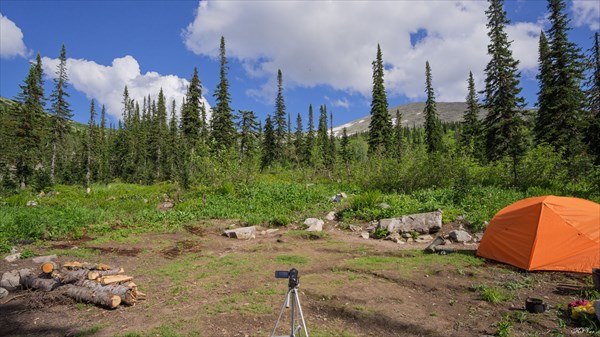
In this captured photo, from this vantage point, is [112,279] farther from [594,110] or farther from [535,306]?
[594,110]

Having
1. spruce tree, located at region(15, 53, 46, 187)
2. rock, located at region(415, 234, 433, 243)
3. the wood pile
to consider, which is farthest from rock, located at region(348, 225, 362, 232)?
spruce tree, located at region(15, 53, 46, 187)

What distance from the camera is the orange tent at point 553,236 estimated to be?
23.3 ft

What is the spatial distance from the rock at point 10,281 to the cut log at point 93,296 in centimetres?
134

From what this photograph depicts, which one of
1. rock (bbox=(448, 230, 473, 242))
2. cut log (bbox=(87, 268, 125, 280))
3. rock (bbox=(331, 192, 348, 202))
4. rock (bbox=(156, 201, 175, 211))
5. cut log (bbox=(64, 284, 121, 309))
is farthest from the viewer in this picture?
rock (bbox=(156, 201, 175, 211))

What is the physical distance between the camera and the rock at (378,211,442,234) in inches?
463

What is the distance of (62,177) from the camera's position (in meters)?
48.0

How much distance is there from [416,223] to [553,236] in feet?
16.0

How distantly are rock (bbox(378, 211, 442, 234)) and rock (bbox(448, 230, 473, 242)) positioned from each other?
0.92 m

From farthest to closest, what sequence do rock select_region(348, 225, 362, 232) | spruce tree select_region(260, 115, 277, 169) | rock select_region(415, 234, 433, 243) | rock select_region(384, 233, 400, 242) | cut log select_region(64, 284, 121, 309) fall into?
1. spruce tree select_region(260, 115, 277, 169)
2. rock select_region(348, 225, 362, 232)
3. rock select_region(384, 233, 400, 242)
4. rock select_region(415, 234, 433, 243)
5. cut log select_region(64, 284, 121, 309)

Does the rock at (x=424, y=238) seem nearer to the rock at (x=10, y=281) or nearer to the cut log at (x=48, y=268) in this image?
the cut log at (x=48, y=268)

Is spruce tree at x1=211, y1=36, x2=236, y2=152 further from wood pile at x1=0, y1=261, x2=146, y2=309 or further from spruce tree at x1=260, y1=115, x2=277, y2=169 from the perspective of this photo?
wood pile at x1=0, y1=261, x2=146, y2=309

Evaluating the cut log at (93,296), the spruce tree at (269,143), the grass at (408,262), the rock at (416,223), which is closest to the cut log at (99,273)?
the cut log at (93,296)

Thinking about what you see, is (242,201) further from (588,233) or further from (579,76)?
(579,76)

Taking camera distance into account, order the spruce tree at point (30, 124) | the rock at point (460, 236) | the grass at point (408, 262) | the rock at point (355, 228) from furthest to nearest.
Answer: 1. the spruce tree at point (30, 124)
2. the rock at point (355, 228)
3. the rock at point (460, 236)
4. the grass at point (408, 262)
